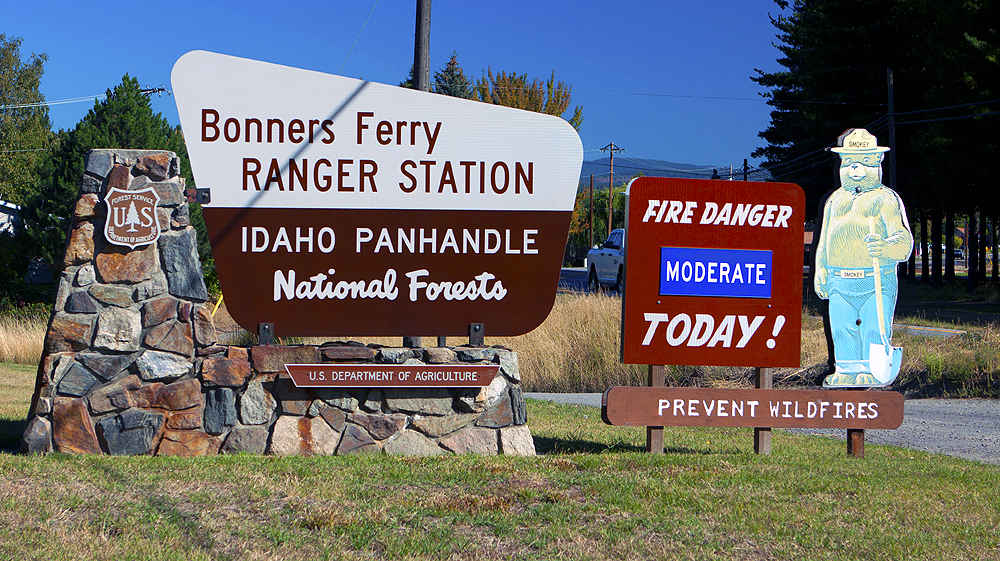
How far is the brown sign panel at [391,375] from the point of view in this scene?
622cm

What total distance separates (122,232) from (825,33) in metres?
→ 30.3

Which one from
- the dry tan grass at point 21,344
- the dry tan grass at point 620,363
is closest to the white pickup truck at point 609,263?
the dry tan grass at point 620,363

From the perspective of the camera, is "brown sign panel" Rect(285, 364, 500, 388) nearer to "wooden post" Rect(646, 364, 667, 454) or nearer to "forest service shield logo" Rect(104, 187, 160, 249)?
"wooden post" Rect(646, 364, 667, 454)

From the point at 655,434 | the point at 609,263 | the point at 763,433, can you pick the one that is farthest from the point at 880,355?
the point at 609,263

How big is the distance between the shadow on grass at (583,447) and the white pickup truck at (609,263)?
1426cm

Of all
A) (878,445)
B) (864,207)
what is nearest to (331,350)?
(864,207)

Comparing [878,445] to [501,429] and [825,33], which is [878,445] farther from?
[825,33]

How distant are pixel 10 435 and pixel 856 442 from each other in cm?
730

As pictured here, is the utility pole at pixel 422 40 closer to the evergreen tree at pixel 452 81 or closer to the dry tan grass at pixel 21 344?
the dry tan grass at pixel 21 344

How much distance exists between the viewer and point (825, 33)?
1209 inches

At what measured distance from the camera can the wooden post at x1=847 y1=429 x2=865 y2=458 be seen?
22.9ft

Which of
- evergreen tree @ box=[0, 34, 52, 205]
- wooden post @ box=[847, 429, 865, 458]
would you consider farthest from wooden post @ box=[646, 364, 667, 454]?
evergreen tree @ box=[0, 34, 52, 205]

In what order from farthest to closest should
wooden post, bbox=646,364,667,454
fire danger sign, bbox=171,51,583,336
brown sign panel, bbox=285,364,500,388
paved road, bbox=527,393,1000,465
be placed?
paved road, bbox=527,393,1000,465, wooden post, bbox=646,364,667,454, fire danger sign, bbox=171,51,583,336, brown sign panel, bbox=285,364,500,388

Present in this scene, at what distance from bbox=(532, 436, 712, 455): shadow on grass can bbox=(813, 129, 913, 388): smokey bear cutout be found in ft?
4.75
